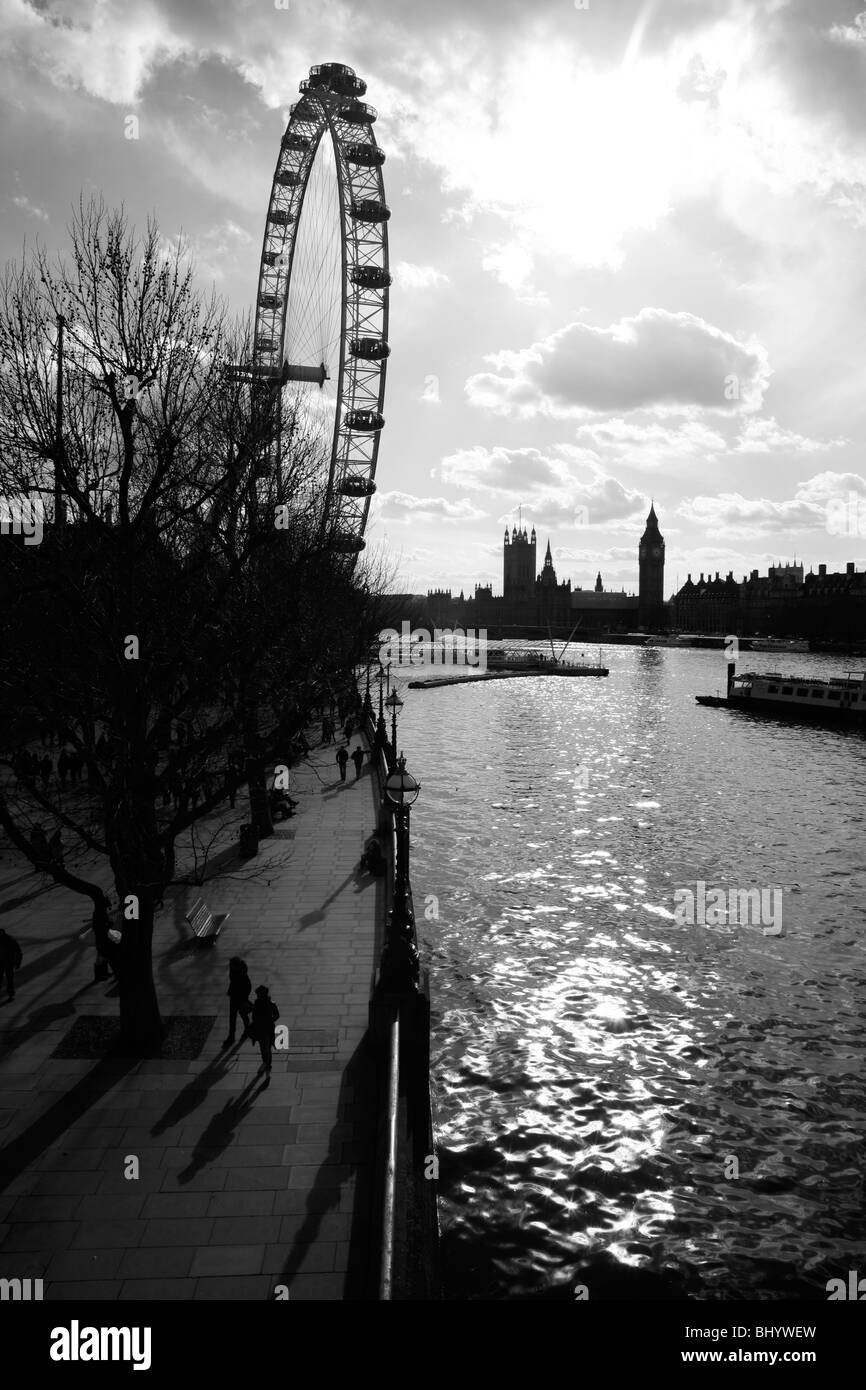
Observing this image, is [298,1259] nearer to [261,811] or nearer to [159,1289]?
[159,1289]

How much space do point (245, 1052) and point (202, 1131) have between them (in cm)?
178

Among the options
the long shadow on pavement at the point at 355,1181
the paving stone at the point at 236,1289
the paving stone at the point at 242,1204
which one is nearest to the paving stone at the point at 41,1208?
the paving stone at the point at 242,1204

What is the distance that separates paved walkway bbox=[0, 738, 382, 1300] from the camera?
739 cm

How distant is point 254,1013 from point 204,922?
494 cm

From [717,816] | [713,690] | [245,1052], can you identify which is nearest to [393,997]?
[245,1052]

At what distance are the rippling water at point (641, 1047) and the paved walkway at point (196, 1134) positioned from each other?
2209mm

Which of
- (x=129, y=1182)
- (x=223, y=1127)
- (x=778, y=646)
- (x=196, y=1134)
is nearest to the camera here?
(x=129, y=1182)

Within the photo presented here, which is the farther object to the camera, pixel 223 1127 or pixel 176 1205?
pixel 223 1127

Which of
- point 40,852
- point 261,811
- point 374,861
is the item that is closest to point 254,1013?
point 40,852

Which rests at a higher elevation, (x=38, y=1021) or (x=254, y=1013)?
(x=254, y=1013)

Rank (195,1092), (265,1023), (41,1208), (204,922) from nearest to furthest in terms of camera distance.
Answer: (41,1208), (195,1092), (265,1023), (204,922)

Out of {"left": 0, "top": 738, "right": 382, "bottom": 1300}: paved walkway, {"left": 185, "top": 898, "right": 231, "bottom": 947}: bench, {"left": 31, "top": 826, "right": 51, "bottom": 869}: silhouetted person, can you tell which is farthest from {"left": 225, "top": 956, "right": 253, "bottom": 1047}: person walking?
{"left": 185, "top": 898, "right": 231, "bottom": 947}: bench

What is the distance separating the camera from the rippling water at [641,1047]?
998cm

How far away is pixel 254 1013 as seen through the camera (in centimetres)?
1064
